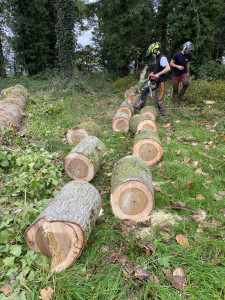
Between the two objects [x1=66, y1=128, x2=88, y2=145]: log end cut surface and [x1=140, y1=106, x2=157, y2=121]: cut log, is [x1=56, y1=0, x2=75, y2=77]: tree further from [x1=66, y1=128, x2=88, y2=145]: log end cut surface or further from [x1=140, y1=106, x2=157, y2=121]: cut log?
[x1=66, y1=128, x2=88, y2=145]: log end cut surface

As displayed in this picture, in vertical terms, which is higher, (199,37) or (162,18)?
(162,18)

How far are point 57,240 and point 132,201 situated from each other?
1015 mm

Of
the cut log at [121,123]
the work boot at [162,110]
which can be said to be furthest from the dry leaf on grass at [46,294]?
the work boot at [162,110]

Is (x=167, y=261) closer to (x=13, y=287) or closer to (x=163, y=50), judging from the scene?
(x=13, y=287)

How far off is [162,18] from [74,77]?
6500 millimetres

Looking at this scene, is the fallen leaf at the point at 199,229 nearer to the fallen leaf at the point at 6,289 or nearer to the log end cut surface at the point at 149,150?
the log end cut surface at the point at 149,150

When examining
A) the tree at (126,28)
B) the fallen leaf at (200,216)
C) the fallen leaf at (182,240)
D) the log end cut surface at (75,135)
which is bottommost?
the fallen leaf at (200,216)

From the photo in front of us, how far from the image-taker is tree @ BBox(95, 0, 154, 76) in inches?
414

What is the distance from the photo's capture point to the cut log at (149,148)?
3740 millimetres

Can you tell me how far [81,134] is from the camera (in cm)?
464

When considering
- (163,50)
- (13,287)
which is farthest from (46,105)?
(163,50)

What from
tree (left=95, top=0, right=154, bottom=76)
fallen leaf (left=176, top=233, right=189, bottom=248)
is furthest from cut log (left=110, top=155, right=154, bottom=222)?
tree (left=95, top=0, right=154, bottom=76)

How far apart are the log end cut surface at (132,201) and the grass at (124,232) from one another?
5.9 inches

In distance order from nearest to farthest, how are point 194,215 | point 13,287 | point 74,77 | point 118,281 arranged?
point 13,287 < point 118,281 < point 194,215 < point 74,77
